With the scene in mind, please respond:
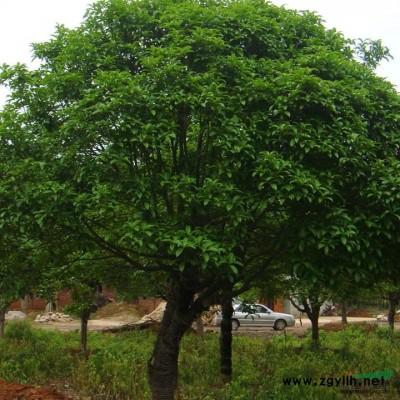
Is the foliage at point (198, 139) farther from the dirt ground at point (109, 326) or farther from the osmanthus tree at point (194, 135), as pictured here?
the dirt ground at point (109, 326)

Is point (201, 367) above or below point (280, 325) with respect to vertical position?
above

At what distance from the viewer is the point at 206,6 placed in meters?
6.89

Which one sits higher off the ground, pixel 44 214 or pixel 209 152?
pixel 209 152

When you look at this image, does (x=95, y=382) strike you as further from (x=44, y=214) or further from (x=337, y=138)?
(x=337, y=138)

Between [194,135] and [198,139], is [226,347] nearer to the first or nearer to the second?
[194,135]

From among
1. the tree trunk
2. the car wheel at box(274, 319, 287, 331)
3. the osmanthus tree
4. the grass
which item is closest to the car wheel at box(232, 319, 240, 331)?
the car wheel at box(274, 319, 287, 331)

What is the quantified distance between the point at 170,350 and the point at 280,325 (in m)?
21.1

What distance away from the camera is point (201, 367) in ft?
38.0

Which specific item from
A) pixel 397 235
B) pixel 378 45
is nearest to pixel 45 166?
pixel 397 235

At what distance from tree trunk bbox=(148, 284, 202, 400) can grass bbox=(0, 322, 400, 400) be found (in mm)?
1089

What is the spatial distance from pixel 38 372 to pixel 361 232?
7766 mm

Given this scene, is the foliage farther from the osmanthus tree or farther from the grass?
the grass

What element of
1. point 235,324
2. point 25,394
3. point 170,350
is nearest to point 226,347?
point 170,350

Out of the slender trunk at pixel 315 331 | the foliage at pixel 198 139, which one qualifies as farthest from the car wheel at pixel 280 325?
the foliage at pixel 198 139
